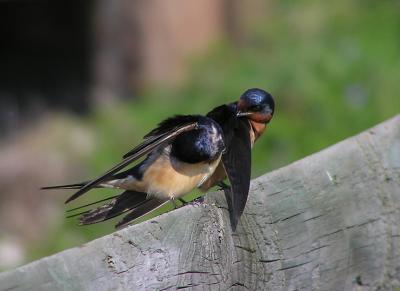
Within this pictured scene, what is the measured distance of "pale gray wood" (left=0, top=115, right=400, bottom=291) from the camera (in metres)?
1.82

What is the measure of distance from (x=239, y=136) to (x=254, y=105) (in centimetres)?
35

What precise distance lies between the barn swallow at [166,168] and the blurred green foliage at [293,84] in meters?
1.54

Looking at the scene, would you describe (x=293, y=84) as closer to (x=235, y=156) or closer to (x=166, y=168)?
(x=166, y=168)

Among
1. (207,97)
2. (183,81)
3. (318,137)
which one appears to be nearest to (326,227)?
(318,137)

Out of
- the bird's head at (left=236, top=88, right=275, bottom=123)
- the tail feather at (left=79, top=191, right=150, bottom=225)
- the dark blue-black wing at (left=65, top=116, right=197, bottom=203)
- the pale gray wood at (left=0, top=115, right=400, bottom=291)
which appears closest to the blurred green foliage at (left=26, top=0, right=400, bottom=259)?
the bird's head at (left=236, top=88, right=275, bottom=123)

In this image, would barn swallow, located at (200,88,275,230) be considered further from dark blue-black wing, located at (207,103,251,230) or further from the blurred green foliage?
the blurred green foliage

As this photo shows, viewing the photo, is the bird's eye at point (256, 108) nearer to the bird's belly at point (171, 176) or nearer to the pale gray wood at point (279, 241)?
the bird's belly at point (171, 176)

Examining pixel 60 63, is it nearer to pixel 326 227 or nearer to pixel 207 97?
pixel 207 97

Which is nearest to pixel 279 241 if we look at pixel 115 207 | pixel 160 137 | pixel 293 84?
pixel 160 137

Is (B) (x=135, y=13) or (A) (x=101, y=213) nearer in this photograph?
(A) (x=101, y=213)

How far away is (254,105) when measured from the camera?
11.1ft

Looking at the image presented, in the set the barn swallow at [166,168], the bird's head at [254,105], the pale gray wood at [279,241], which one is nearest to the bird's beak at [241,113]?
the bird's head at [254,105]

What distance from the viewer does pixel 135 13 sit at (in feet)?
23.2

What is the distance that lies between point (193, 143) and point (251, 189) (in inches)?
25.5
